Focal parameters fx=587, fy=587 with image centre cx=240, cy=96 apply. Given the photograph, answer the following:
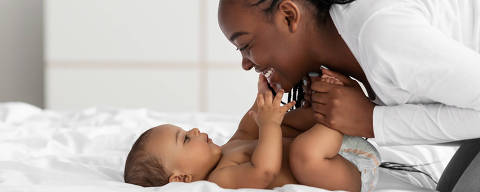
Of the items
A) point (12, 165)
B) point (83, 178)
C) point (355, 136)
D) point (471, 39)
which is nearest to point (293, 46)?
point (355, 136)

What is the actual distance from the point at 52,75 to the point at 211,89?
900mm

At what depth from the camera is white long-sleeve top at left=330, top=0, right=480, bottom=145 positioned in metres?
1.02

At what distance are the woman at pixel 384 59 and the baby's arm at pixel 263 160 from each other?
10 centimetres

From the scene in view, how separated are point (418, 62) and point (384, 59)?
6 cm

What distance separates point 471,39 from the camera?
1186mm

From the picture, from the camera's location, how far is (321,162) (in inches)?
45.8

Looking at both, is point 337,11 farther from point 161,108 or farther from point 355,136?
point 161,108

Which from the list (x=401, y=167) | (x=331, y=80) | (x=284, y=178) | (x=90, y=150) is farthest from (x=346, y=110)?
(x=90, y=150)

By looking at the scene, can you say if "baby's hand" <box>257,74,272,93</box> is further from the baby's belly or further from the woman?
the baby's belly

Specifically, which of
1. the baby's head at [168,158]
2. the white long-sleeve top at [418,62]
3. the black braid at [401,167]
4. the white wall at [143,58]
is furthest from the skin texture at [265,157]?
the white wall at [143,58]

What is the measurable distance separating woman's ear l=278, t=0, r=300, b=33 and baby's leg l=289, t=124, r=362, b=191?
22 cm

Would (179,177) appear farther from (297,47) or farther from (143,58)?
(143,58)

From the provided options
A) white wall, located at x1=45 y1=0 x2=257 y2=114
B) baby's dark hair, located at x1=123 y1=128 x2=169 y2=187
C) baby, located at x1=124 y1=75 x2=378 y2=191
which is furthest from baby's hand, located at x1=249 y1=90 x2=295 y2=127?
white wall, located at x1=45 y1=0 x2=257 y2=114

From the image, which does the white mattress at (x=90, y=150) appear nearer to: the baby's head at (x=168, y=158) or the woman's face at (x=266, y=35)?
the baby's head at (x=168, y=158)
